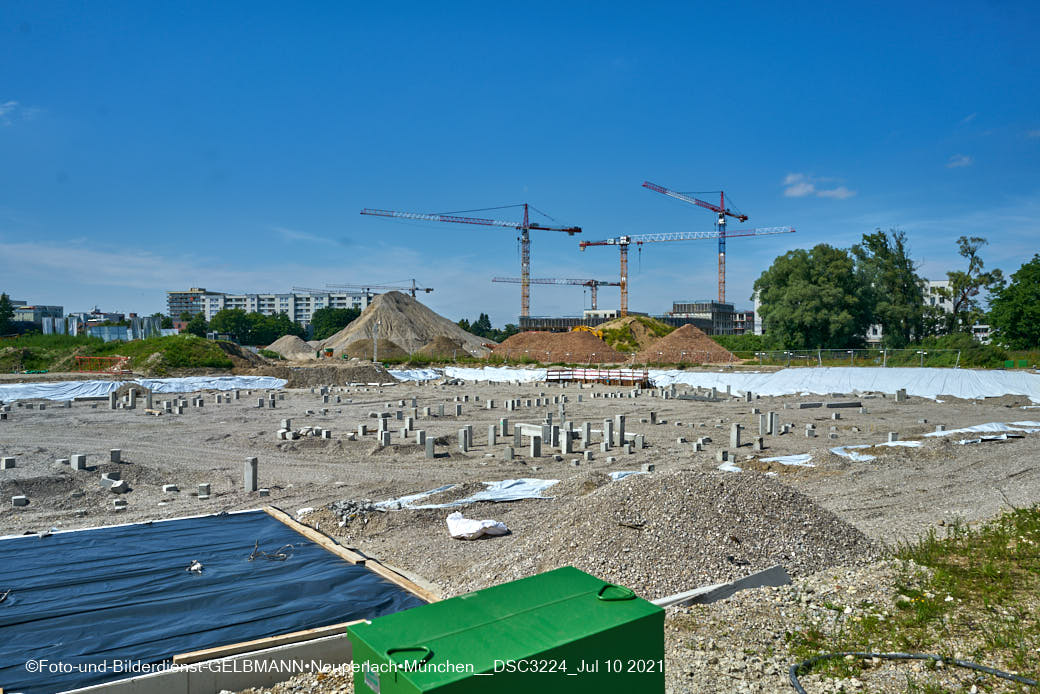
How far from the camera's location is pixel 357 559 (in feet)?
22.2

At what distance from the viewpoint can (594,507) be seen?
7.24 meters

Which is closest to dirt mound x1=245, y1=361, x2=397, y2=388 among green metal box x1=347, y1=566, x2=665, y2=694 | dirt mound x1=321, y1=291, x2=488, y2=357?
green metal box x1=347, y1=566, x2=665, y2=694

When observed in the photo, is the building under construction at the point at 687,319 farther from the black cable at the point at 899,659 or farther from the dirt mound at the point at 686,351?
the black cable at the point at 899,659

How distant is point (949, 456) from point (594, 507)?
395 inches

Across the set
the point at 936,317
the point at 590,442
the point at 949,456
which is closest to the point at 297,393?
the point at 590,442

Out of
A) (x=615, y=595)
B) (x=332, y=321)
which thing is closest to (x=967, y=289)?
(x=615, y=595)

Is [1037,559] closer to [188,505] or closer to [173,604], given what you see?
[173,604]

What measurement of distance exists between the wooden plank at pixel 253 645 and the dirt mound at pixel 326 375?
35.6 m

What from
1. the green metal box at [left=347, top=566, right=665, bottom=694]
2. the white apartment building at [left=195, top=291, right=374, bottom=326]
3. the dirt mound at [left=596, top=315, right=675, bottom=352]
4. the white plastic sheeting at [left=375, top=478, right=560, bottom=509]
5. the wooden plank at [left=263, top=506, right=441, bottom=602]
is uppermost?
the white apartment building at [left=195, top=291, right=374, bottom=326]

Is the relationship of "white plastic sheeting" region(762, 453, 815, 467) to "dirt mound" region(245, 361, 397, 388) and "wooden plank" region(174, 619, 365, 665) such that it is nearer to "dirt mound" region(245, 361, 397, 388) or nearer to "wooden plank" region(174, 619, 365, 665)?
"wooden plank" region(174, 619, 365, 665)

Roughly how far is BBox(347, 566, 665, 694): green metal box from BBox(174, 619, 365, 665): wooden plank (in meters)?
1.74

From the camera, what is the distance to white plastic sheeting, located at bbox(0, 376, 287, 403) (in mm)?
28719

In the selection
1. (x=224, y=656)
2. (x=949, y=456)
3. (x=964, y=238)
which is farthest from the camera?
(x=964, y=238)

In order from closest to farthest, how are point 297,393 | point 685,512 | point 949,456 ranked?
1. point 685,512
2. point 949,456
3. point 297,393
